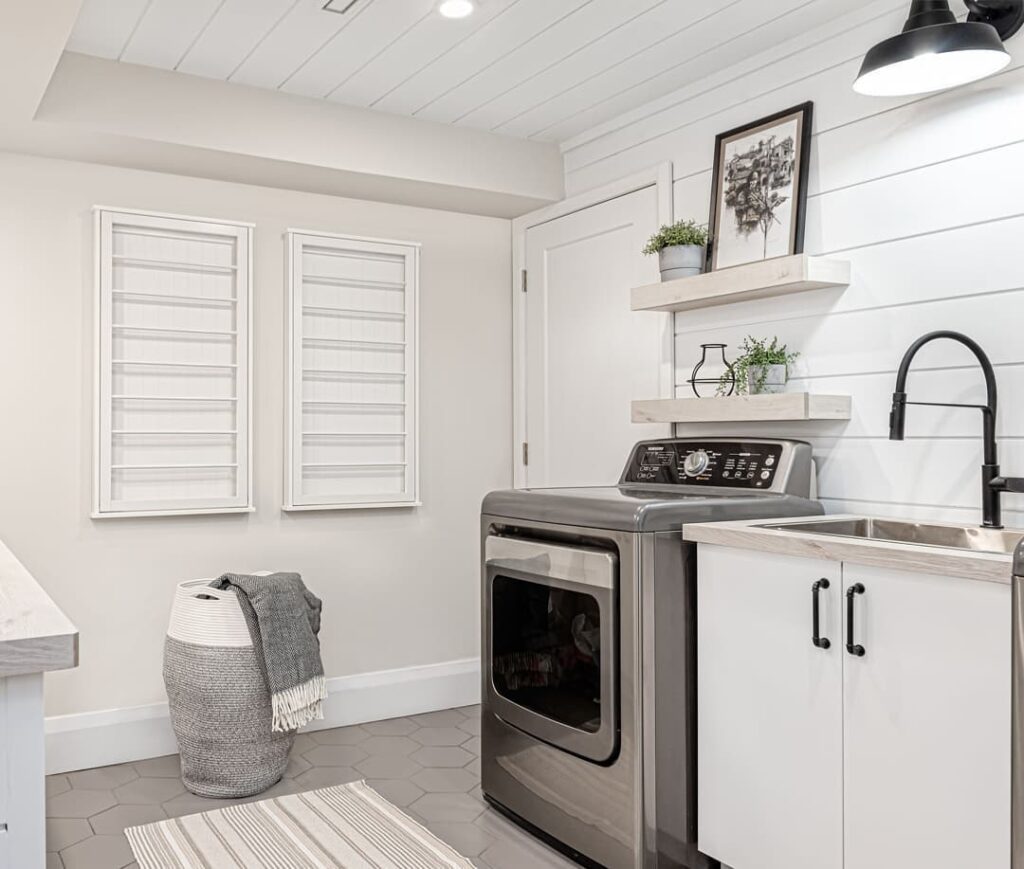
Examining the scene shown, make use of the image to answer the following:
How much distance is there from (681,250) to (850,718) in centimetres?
157

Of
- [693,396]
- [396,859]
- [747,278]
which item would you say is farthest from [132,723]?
[747,278]

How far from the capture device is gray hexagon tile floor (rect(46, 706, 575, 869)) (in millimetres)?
2504

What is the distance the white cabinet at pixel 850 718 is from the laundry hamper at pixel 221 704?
4.56 ft

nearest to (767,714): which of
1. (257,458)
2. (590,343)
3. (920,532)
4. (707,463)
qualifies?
(920,532)

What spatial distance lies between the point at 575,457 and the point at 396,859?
1693 mm

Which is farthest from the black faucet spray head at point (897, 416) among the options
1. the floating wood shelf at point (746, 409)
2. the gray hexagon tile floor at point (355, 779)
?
the gray hexagon tile floor at point (355, 779)

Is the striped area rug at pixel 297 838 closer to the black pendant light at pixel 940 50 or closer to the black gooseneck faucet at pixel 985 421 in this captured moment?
the black gooseneck faucet at pixel 985 421

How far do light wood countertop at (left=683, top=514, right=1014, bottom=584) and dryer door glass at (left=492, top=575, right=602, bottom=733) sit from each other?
15.0 inches

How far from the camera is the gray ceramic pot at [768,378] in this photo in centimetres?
269

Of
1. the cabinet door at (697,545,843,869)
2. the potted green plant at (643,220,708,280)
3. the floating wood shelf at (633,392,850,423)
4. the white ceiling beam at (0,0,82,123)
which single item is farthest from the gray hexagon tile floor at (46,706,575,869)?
the white ceiling beam at (0,0,82,123)

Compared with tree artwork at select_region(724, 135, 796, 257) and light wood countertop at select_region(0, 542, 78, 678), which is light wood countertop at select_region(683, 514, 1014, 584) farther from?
light wood countertop at select_region(0, 542, 78, 678)

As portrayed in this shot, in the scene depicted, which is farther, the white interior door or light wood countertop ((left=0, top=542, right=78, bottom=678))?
the white interior door

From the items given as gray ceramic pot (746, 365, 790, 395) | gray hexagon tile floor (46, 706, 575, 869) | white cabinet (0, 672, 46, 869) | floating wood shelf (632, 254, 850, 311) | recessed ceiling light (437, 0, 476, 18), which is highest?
recessed ceiling light (437, 0, 476, 18)

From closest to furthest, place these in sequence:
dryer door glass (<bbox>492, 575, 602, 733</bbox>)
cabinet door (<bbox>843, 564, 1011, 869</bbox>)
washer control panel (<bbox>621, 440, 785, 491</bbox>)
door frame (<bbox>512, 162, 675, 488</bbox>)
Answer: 1. cabinet door (<bbox>843, 564, 1011, 869</bbox>)
2. dryer door glass (<bbox>492, 575, 602, 733</bbox>)
3. washer control panel (<bbox>621, 440, 785, 491</bbox>)
4. door frame (<bbox>512, 162, 675, 488</bbox>)
